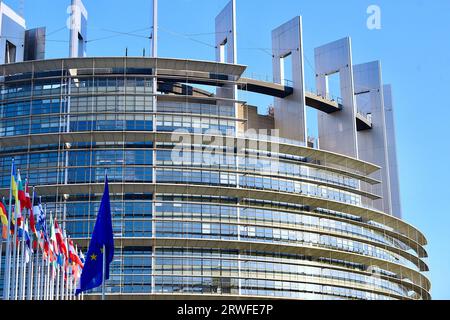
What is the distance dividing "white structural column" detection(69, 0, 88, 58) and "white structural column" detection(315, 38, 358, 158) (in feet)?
89.6

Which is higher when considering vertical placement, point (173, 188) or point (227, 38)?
point (227, 38)

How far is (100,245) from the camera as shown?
41.1 metres

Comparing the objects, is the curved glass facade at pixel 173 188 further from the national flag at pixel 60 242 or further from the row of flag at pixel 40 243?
the row of flag at pixel 40 243

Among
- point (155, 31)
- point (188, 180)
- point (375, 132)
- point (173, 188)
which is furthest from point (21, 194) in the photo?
point (375, 132)

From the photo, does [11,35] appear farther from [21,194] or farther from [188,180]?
[21,194]

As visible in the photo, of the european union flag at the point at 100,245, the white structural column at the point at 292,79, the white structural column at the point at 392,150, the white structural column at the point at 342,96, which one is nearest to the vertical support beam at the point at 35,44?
the white structural column at the point at 292,79

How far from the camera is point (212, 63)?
8550cm

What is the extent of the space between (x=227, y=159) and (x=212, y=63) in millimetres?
10180

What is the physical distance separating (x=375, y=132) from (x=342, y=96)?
880 cm

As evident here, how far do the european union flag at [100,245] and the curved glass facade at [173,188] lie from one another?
3188 centimetres

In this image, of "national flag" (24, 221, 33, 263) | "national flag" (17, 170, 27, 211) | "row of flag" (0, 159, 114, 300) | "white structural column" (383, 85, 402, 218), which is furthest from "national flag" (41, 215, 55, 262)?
"white structural column" (383, 85, 402, 218)

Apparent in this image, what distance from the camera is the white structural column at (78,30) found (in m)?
85.8

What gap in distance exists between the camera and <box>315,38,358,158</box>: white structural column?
3723 inches

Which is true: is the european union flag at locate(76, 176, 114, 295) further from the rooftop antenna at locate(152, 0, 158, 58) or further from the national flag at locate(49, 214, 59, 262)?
the rooftop antenna at locate(152, 0, 158, 58)
